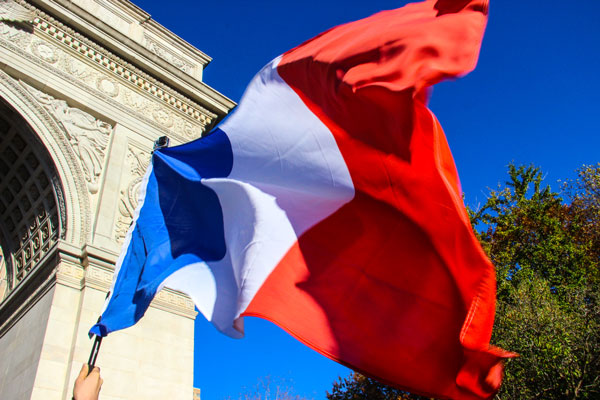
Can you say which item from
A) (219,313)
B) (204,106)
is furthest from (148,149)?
(219,313)

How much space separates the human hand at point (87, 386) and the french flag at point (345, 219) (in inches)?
30.7

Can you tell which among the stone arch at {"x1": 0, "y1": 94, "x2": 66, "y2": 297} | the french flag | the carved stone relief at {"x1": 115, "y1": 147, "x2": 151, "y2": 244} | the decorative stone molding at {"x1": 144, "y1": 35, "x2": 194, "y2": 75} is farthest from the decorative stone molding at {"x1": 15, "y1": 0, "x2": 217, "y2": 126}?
the french flag

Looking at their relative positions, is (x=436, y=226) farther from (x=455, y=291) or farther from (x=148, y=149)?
(x=148, y=149)

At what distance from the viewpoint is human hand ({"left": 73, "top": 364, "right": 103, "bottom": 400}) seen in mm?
3963

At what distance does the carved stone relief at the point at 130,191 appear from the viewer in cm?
920

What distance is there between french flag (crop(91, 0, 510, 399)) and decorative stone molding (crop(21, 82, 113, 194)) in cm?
370

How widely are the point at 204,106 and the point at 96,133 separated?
9.39 ft

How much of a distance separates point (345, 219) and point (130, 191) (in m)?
5.52

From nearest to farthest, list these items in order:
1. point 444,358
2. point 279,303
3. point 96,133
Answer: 1. point 444,358
2. point 279,303
3. point 96,133

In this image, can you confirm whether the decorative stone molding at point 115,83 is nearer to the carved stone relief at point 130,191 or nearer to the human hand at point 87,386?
the carved stone relief at point 130,191

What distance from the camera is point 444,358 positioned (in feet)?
14.8

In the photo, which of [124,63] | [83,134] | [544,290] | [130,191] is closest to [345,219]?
[130,191]

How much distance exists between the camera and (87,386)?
4.02 metres

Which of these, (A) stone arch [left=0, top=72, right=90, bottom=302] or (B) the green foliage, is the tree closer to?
(B) the green foliage
